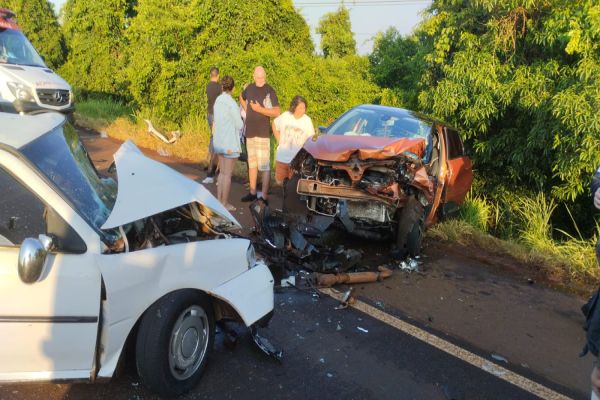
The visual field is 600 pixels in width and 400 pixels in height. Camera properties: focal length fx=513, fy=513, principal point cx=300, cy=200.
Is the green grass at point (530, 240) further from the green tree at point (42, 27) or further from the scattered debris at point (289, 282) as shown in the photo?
the green tree at point (42, 27)

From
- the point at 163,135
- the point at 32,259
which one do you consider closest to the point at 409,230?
the point at 32,259

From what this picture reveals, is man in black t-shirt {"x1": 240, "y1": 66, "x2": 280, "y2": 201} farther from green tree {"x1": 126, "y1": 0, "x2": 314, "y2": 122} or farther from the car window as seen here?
green tree {"x1": 126, "y1": 0, "x2": 314, "y2": 122}

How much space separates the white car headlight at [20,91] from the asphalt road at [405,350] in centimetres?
704

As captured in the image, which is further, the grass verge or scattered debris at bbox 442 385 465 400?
the grass verge

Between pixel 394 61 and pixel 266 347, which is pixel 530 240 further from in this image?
pixel 394 61

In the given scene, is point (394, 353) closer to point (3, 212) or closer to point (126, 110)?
point (3, 212)

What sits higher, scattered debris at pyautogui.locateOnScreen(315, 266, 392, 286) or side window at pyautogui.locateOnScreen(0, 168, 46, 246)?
side window at pyautogui.locateOnScreen(0, 168, 46, 246)

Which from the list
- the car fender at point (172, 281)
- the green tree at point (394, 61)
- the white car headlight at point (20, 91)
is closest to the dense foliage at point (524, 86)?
the car fender at point (172, 281)

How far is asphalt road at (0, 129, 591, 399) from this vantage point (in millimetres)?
3322

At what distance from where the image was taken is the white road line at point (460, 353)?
11.7 ft

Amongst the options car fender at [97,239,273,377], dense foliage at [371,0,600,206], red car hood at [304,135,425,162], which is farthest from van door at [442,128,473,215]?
car fender at [97,239,273,377]

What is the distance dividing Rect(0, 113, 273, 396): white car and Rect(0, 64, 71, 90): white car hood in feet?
22.9

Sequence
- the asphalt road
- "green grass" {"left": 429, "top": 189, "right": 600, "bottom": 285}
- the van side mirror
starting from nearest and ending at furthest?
the van side mirror, the asphalt road, "green grass" {"left": 429, "top": 189, "right": 600, "bottom": 285}

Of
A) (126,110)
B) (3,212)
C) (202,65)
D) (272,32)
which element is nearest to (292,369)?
(3,212)
